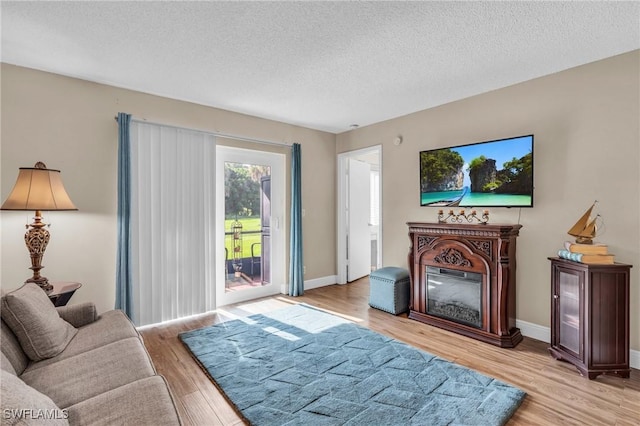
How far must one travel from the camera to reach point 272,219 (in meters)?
4.59

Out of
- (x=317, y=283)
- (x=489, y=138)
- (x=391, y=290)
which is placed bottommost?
(x=317, y=283)

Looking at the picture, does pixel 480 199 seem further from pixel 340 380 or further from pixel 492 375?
pixel 340 380

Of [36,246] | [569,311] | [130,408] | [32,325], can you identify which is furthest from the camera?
[569,311]

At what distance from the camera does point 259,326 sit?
3.36m

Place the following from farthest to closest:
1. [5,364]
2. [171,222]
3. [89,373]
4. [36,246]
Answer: [171,222]
[36,246]
[89,373]
[5,364]

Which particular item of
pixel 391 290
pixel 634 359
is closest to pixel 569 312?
pixel 634 359

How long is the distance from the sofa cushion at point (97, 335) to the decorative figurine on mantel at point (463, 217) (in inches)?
125

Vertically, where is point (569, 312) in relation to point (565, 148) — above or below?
below

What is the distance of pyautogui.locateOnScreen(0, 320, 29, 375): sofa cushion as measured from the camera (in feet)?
5.22

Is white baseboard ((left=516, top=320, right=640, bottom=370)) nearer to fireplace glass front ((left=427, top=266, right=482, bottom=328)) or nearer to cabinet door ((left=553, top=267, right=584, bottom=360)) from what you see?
cabinet door ((left=553, top=267, right=584, bottom=360))

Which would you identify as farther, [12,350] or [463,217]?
[463,217]

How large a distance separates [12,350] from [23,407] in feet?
3.45

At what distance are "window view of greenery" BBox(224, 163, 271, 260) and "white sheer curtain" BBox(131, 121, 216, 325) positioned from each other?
313mm

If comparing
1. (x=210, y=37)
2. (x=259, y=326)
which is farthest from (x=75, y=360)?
(x=210, y=37)
